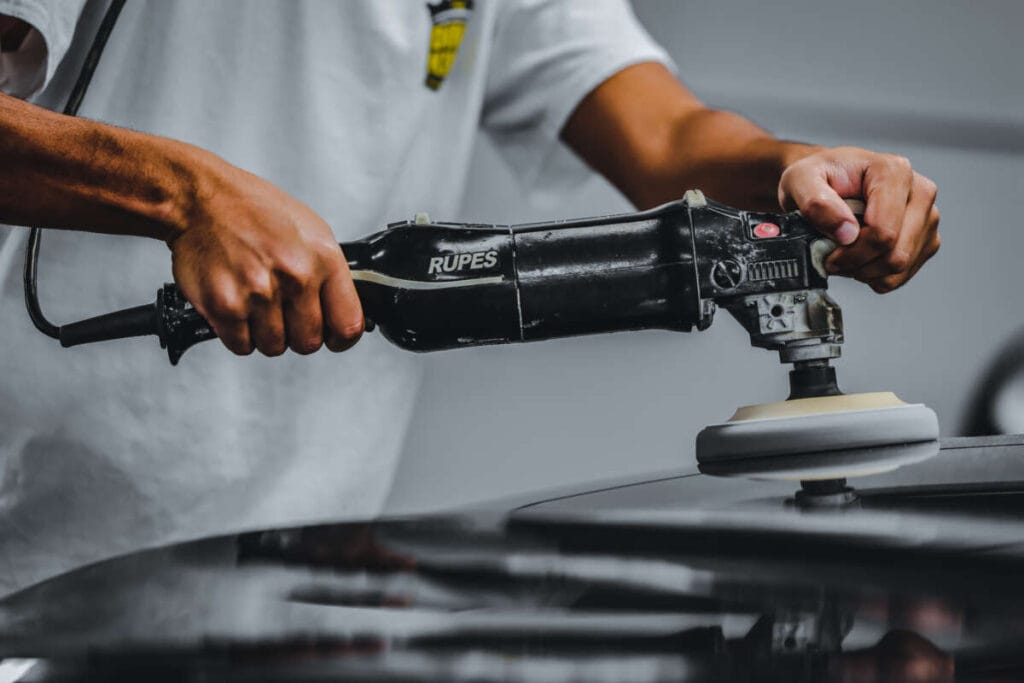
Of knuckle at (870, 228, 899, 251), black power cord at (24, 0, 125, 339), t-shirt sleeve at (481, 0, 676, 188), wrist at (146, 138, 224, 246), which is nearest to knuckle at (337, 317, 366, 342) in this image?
wrist at (146, 138, 224, 246)

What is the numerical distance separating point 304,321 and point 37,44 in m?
0.29

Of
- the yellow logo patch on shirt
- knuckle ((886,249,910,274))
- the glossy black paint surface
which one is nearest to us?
the glossy black paint surface

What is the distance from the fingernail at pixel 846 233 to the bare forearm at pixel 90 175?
1.29ft

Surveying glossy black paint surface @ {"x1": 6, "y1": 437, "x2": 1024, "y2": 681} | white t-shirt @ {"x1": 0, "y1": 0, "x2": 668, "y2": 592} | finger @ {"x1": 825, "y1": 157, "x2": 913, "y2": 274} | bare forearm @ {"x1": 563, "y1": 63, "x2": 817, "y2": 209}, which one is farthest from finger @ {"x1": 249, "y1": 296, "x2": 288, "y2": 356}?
bare forearm @ {"x1": 563, "y1": 63, "x2": 817, "y2": 209}

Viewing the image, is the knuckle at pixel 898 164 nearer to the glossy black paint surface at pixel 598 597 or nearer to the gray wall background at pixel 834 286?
the glossy black paint surface at pixel 598 597

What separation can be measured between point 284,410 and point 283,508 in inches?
3.5

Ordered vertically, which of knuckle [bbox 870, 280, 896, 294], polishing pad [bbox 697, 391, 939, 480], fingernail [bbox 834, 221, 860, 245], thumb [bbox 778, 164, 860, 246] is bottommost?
polishing pad [bbox 697, 391, 939, 480]

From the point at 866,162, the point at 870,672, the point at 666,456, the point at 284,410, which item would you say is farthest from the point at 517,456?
the point at 870,672

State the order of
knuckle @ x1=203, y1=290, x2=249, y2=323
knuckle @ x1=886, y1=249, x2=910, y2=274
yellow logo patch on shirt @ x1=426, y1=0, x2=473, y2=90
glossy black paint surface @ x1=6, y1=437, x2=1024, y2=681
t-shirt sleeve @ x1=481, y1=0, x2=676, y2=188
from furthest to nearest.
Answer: t-shirt sleeve @ x1=481, y1=0, x2=676, y2=188, yellow logo patch on shirt @ x1=426, y1=0, x2=473, y2=90, knuckle @ x1=886, y1=249, x2=910, y2=274, knuckle @ x1=203, y1=290, x2=249, y2=323, glossy black paint surface @ x1=6, y1=437, x2=1024, y2=681

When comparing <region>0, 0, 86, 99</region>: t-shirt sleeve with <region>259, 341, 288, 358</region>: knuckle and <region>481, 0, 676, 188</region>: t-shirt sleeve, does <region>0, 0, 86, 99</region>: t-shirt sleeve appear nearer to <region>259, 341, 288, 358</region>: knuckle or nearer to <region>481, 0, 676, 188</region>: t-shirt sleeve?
<region>259, 341, 288, 358</region>: knuckle

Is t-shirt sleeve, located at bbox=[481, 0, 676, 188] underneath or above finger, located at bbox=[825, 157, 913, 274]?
above

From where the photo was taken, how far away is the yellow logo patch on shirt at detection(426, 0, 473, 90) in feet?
2.98

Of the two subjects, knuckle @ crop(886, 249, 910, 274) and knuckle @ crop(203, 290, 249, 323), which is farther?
knuckle @ crop(886, 249, 910, 274)

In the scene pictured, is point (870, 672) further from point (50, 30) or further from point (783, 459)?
point (50, 30)
